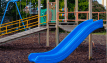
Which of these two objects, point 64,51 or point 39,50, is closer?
point 64,51

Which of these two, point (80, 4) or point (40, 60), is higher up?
point (80, 4)

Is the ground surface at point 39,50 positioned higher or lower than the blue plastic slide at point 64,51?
lower

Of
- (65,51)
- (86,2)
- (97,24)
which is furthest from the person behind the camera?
(86,2)

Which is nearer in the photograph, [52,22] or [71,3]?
[52,22]

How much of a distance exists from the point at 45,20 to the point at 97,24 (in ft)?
16.6

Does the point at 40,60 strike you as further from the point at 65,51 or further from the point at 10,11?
the point at 10,11

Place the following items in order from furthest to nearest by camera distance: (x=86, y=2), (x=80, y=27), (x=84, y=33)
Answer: (x=86, y=2) < (x=80, y=27) < (x=84, y=33)

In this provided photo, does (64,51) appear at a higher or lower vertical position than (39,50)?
higher

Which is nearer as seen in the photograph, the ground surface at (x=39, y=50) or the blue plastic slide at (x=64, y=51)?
the blue plastic slide at (x=64, y=51)

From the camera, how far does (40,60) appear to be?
6270 millimetres

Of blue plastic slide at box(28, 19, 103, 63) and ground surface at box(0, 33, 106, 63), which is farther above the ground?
blue plastic slide at box(28, 19, 103, 63)

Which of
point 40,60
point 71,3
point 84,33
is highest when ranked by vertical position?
point 71,3

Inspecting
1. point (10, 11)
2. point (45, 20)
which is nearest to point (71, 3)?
point (10, 11)

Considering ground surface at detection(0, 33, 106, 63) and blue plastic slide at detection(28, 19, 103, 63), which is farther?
ground surface at detection(0, 33, 106, 63)
